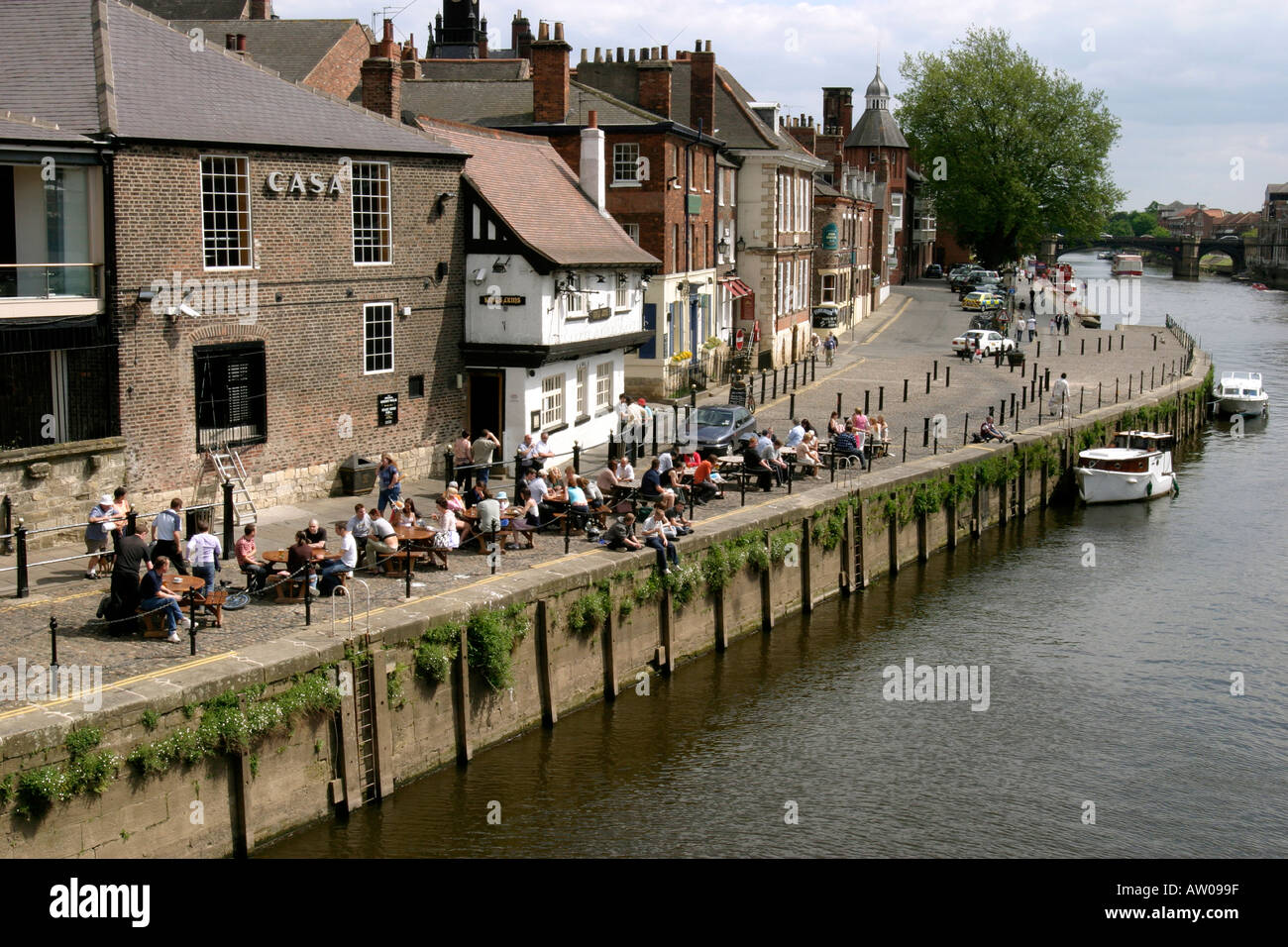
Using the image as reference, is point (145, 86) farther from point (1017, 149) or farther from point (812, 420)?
point (1017, 149)

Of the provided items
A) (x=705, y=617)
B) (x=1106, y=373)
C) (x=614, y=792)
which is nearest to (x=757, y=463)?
(x=705, y=617)

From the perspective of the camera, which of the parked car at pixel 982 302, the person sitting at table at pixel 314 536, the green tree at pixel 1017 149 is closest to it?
the person sitting at table at pixel 314 536

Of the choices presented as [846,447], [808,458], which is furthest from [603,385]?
[808,458]

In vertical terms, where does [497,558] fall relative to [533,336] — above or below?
below

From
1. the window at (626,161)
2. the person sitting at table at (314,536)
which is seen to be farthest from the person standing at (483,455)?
the window at (626,161)

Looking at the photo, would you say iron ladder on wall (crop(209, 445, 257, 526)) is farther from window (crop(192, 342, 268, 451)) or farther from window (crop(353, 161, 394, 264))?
window (crop(353, 161, 394, 264))

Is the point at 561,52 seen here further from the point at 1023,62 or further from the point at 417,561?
the point at 1023,62

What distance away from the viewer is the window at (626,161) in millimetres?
46250

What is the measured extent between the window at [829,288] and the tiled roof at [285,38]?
30.6m

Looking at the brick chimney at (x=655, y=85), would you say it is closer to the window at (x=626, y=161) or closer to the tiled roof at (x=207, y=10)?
the window at (x=626, y=161)

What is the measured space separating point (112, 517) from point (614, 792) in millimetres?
9440

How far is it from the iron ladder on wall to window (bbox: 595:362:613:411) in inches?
495

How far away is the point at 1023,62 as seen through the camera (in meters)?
111

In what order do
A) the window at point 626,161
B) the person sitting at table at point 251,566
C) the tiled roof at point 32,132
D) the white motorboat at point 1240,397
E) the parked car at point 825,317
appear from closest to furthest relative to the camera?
the person sitting at table at point 251,566
the tiled roof at point 32,132
the window at point 626,161
the white motorboat at point 1240,397
the parked car at point 825,317
